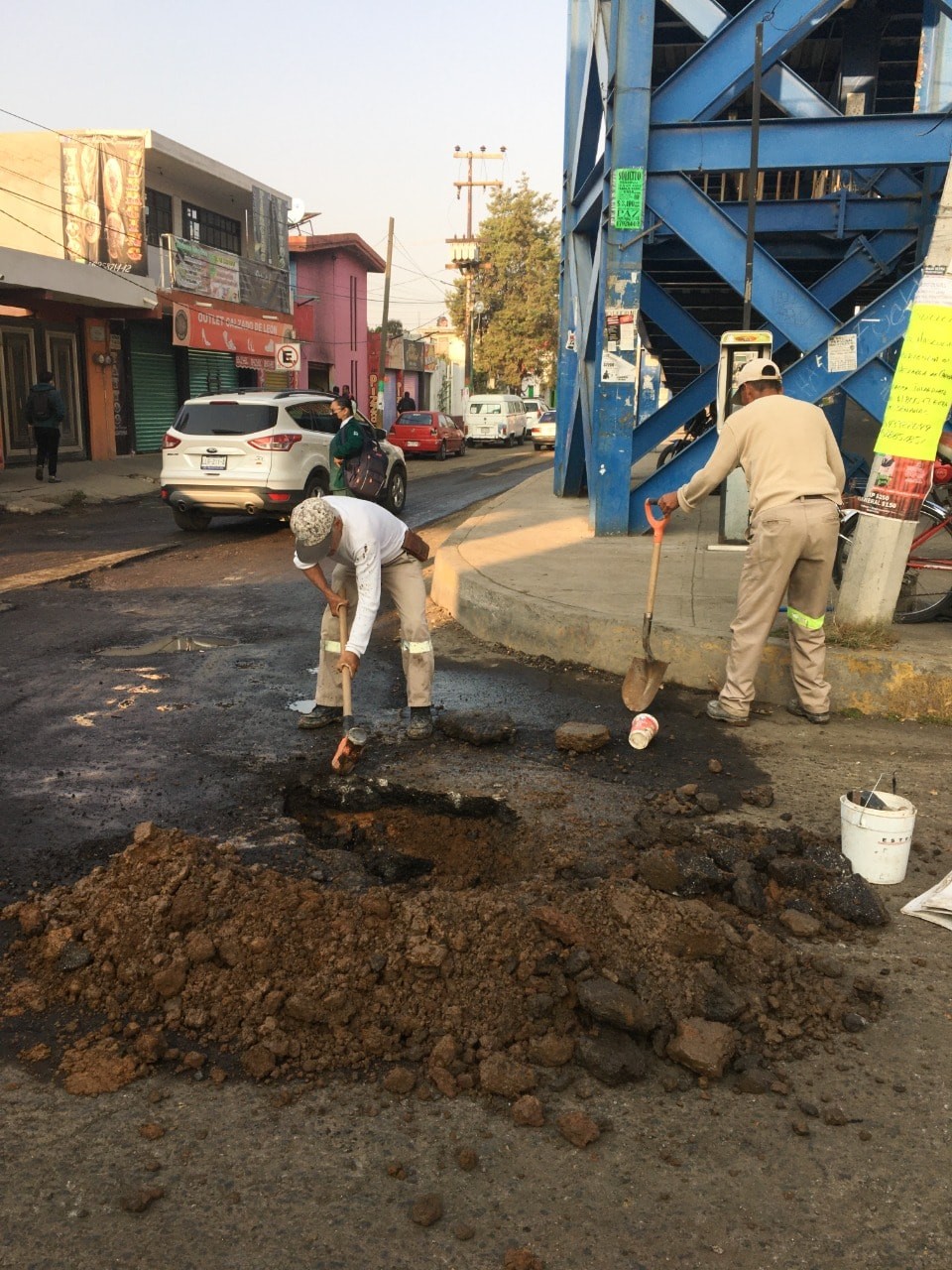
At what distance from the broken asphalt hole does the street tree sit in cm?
4890

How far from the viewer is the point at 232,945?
3027 millimetres

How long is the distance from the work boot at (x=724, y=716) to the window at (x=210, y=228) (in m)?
24.9

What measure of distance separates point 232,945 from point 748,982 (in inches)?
58.4

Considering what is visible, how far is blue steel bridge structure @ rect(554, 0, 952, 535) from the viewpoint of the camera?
8.31 m

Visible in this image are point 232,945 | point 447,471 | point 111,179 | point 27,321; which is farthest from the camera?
point 447,471

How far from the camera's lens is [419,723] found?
5398 mm

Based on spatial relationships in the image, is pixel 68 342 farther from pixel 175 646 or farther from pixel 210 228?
pixel 175 646

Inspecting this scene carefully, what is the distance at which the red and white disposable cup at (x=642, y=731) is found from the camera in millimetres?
5133

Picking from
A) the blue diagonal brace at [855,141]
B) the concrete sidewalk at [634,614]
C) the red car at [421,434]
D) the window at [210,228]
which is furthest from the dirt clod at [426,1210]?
the red car at [421,434]

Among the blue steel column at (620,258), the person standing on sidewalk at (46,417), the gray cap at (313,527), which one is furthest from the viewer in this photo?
the person standing on sidewalk at (46,417)

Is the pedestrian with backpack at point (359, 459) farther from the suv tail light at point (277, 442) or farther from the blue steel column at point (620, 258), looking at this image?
the blue steel column at point (620, 258)

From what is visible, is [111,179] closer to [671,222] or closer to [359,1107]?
[671,222]

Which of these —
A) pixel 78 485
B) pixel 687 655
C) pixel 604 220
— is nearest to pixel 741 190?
pixel 604 220

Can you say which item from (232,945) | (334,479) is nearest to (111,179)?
(334,479)
